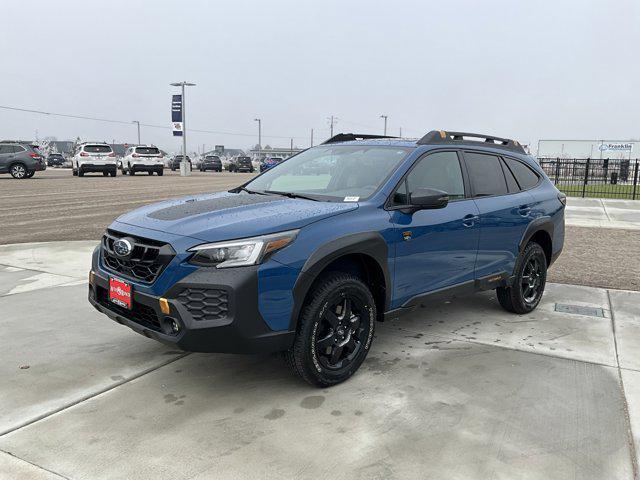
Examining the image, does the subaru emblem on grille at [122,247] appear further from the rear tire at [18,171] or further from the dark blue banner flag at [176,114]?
the dark blue banner flag at [176,114]

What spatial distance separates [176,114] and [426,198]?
4146 cm

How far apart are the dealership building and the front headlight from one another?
5482 cm

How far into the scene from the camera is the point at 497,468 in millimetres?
2758

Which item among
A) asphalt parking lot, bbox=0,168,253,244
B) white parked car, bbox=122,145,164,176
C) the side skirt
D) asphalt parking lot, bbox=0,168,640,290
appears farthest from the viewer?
white parked car, bbox=122,145,164,176

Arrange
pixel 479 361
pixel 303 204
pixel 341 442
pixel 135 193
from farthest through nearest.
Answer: pixel 135 193, pixel 479 361, pixel 303 204, pixel 341 442

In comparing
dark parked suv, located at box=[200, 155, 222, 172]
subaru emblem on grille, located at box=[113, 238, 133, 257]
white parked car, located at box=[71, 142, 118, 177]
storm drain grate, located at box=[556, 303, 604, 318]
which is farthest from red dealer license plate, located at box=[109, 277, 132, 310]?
dark parked suv, located at box=[200, 155, 222, 172]

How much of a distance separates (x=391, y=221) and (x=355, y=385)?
1.16m

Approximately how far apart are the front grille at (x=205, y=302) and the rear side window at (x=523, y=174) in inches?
137

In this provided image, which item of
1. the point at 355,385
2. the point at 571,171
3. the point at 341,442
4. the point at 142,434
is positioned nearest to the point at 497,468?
the point at 341,442

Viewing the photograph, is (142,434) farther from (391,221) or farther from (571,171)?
(571,171)

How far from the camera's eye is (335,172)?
4535 mm

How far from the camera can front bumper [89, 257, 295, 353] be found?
3.08 m

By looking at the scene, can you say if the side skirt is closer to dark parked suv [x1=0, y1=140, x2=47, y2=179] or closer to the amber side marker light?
the amber side marker light

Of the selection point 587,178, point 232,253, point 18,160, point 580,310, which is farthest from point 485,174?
point 18,160
